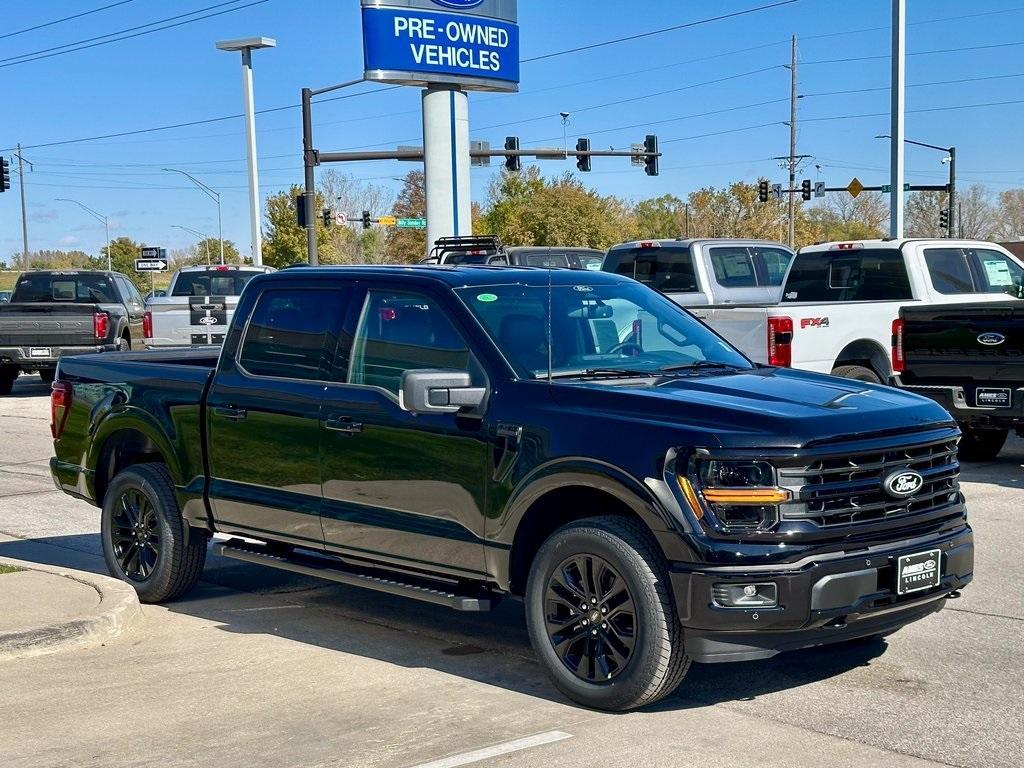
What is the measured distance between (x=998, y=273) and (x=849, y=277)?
180cm

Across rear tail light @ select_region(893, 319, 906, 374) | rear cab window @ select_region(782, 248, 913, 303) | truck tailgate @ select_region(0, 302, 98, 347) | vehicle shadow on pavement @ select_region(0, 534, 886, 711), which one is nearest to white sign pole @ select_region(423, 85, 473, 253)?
truck tailgate @ select_region(0, 302, 98, 347)

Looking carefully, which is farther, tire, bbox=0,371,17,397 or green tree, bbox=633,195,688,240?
green tree, bbox=633,195,688,240

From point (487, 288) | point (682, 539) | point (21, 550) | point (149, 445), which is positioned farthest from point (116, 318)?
point (682, 539)

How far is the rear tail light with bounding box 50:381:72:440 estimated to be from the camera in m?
8.66

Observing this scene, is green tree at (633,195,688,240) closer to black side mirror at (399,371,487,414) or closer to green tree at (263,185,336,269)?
green tree at (263,185,336,269)

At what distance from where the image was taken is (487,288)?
670 cm

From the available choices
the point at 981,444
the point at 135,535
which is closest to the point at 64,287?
the point at 981,444

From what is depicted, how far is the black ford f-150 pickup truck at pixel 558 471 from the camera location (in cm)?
539

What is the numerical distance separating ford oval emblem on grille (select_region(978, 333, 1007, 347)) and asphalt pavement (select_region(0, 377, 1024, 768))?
386 centimetres

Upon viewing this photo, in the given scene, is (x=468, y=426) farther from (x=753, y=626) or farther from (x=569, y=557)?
(x=753, y=626)

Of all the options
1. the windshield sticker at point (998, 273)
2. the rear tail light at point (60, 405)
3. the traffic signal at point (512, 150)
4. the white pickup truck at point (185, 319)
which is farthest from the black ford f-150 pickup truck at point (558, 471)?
the traffic signal at point (512, 150)

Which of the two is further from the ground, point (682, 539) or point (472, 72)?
point (472, 72)

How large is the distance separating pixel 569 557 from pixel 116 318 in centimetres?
1869

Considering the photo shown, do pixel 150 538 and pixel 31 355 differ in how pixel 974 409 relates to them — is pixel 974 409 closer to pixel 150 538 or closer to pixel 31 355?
pixel 150 538
